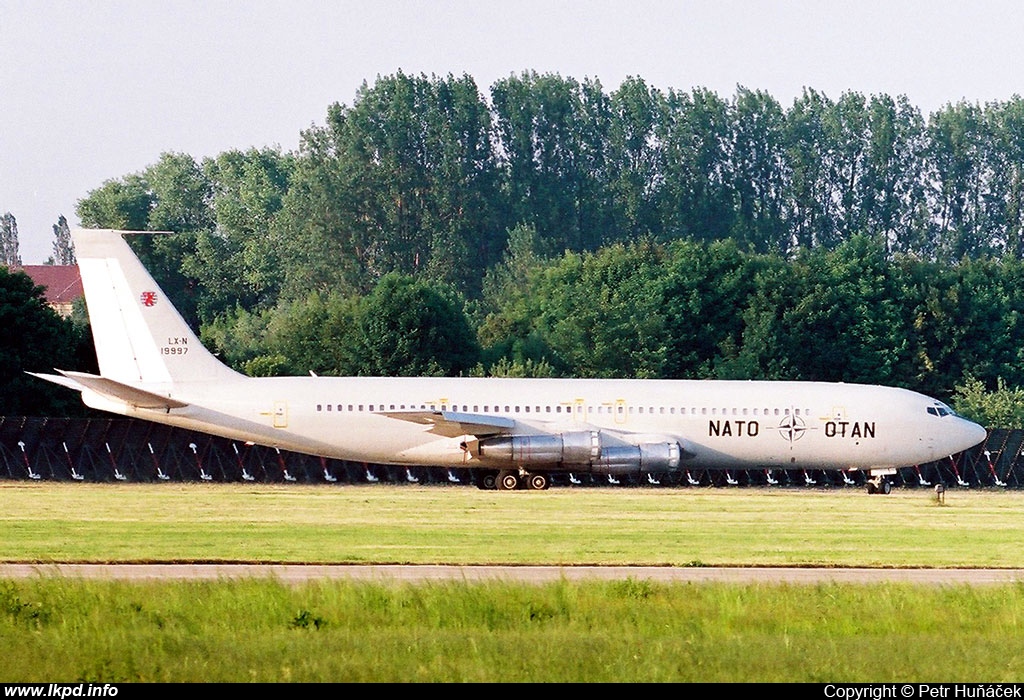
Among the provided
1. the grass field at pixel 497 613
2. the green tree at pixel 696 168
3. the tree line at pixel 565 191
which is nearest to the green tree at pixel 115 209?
the tree line at pixel 565 191

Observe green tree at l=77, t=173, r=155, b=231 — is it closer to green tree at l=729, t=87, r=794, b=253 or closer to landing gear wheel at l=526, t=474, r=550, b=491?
green tree at l=729, t=87, r=794, b=253

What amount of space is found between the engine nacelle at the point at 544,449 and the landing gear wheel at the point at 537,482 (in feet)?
4.68

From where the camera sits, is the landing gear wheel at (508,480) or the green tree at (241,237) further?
the green tree at (241,237)

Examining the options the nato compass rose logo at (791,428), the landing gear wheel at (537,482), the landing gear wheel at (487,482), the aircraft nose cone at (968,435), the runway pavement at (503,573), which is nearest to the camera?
the runway pavement at (503,573)

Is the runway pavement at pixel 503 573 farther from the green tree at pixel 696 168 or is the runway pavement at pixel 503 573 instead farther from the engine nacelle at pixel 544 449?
the green tree at pixel 696 168

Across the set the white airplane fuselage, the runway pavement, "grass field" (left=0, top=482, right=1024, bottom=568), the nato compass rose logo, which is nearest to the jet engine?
the white airplane fuselage

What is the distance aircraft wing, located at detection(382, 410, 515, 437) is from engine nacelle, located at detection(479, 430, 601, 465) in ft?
1.30

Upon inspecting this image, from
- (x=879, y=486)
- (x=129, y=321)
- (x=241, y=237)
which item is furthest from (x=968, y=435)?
(x=241, y=237)

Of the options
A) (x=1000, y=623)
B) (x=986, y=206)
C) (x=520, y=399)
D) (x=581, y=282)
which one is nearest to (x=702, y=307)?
(x=581, y=282)

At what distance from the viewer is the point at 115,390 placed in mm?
44312

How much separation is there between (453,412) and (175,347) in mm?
8054

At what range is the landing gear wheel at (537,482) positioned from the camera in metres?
48.0

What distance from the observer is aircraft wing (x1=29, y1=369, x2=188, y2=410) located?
4403cm

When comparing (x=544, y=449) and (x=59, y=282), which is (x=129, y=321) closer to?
(x=544, y=449)
